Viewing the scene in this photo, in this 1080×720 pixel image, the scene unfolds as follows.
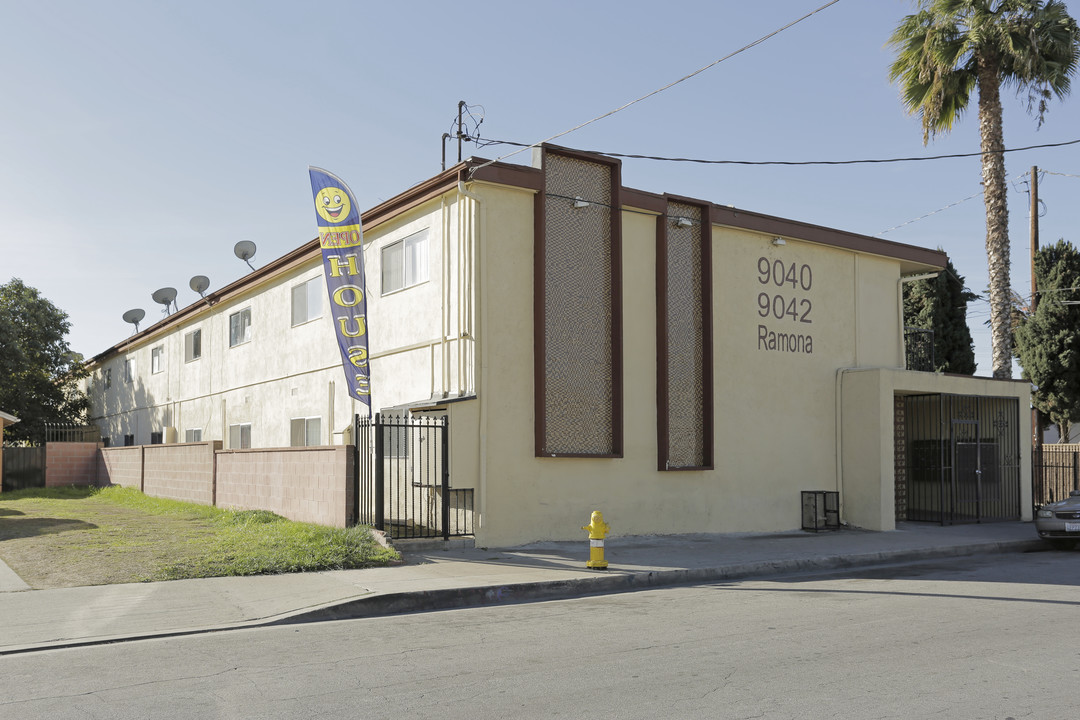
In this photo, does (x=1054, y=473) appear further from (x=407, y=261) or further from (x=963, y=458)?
(x=407, y=261)

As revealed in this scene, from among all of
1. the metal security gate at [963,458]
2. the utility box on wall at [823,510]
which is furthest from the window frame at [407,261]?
the metal security gate at [963,458]

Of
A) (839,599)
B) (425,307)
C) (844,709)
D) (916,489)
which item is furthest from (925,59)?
(844,709)

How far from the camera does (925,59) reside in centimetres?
2205

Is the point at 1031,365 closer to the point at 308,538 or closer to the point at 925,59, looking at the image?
the point at 925,59

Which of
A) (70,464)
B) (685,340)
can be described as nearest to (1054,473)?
(685,340)

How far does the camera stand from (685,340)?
56.1ft

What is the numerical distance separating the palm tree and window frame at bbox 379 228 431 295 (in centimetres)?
1323

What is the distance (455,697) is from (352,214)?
10498 millimetres

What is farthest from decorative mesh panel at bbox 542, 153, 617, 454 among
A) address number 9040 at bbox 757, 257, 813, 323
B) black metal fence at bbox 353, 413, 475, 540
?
address number 9040 at bbox 757, 257, 813, 323

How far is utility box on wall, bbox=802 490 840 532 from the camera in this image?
18.3 metres

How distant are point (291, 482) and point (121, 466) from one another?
14719 millimetres

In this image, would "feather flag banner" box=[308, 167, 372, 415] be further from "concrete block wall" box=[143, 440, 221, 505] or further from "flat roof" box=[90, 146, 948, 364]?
"concrete block wall" box=[143, 440, 221, 505]

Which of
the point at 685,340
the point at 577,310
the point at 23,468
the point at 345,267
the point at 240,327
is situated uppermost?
the point at 345,267

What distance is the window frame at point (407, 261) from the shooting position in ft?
52.5
